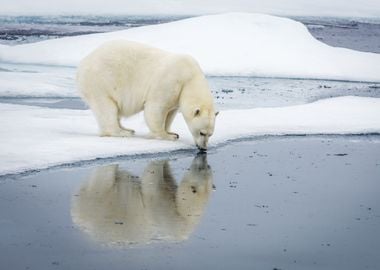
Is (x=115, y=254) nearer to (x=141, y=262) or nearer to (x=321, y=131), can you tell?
(x=141, y=262)

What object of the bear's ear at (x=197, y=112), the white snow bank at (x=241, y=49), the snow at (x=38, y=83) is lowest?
the white snow bank at (x=241, y=49)

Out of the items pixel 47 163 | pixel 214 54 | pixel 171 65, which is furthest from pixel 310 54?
pixel 47 163

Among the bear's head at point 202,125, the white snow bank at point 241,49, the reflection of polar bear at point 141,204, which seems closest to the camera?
the reflection of polar bear at point 141,204

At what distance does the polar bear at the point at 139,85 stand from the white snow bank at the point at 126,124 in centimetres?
30

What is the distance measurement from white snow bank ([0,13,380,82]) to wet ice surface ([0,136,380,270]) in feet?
39.3

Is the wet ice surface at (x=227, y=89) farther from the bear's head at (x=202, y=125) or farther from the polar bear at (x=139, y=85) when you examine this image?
the bear's head at (x=202, y=125)

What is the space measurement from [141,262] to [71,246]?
1.80ft

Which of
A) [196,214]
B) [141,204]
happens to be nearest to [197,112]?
[141,204]

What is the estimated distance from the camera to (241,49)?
21.5m

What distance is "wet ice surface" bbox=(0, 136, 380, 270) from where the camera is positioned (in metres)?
4.68

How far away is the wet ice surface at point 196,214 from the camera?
4684mm

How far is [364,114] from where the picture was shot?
39.8 ft

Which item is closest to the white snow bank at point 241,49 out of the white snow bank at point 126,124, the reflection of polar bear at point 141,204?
the white snow bank at point 126,124

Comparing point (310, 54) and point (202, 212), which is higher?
point (202, 212)
